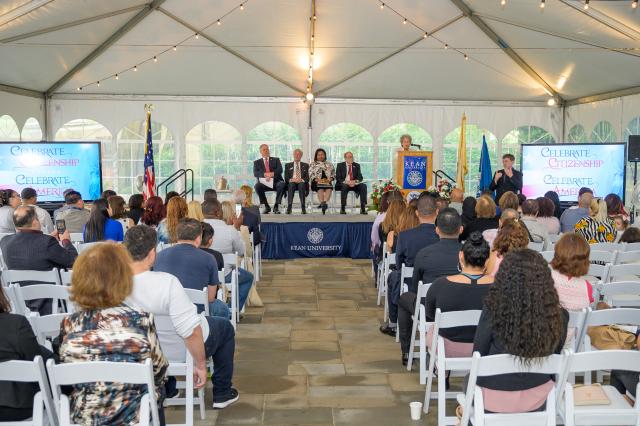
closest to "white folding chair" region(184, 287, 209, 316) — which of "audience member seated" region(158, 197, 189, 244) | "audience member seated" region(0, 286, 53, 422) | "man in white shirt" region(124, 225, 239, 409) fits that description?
"man in white shirt" region(124, 225, 239, 409)

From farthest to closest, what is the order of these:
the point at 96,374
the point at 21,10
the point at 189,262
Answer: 1. the point at 21,10
2. the point at 189,262
3. the point at 96,374

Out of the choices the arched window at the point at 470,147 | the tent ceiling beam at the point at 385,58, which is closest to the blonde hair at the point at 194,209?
the tent ceiling beam at the point at 385,58

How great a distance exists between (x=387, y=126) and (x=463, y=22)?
13.1ft

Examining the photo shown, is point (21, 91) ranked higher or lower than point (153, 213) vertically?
higher

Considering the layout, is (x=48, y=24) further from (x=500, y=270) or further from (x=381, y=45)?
(x=500, y=270)

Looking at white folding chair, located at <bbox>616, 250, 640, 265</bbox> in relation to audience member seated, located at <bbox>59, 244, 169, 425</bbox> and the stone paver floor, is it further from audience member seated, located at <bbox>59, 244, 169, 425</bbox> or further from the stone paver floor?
audience member seated, located at <bbox>59, 244, 169, 425</bbox>

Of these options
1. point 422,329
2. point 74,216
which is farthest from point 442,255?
point 74,216

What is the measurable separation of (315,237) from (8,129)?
6.52m

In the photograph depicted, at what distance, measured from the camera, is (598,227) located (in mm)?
6516

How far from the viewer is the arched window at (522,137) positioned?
1584cm

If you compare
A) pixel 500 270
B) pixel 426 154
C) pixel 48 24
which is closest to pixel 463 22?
pixel 426 154

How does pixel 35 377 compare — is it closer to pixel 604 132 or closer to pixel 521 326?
pixel 521 326

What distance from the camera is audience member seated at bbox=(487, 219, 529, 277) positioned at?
15.1ft

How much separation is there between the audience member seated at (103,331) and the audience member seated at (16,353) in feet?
0.46
